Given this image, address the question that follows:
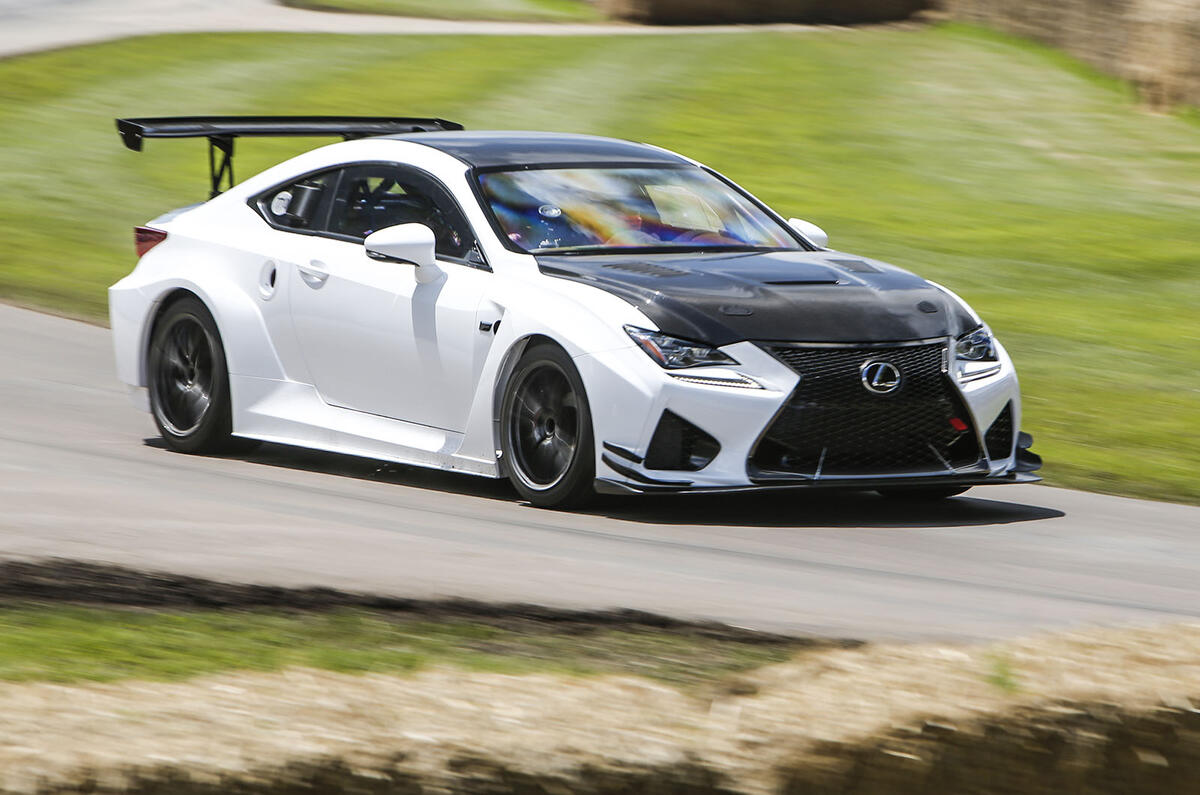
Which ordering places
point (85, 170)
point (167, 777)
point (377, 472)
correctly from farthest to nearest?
point (85, 170), point (377, 472), point (167, 777)

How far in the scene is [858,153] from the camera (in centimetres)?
2200

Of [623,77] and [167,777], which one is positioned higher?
[167,777]

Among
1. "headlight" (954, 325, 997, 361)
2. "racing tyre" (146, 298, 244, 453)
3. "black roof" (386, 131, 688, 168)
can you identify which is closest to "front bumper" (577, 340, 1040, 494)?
"headlight" (954, 325, 997, 361)

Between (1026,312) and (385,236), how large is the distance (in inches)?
302

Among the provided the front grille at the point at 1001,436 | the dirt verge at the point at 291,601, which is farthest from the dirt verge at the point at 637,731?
the front grille at the point at 1001,436

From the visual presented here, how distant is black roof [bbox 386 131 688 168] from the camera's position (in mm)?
8547

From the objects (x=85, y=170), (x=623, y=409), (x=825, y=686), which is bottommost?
(x=85, y=170)

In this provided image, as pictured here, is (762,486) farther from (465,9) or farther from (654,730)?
(465,9)

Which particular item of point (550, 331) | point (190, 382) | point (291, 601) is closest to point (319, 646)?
point (291, 601)

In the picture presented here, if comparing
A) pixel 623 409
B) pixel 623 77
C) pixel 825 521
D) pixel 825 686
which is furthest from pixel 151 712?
pixel 623 77

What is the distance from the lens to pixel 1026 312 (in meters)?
14.5

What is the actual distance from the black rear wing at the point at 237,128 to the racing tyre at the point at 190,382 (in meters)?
0.80

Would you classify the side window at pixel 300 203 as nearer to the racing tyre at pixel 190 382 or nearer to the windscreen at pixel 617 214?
the racing tyre at pixel 190 382

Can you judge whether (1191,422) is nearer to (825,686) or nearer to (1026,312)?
(1026,312)
